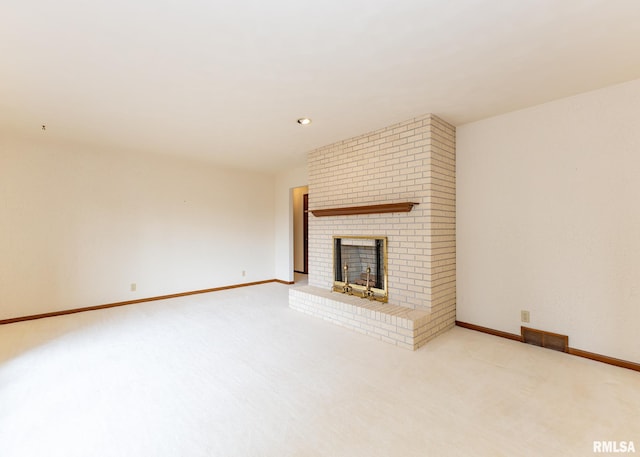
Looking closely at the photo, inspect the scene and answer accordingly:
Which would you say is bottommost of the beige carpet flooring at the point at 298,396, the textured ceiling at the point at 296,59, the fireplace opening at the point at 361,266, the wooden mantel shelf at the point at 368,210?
the beige carpet flooring at the point at 298,396

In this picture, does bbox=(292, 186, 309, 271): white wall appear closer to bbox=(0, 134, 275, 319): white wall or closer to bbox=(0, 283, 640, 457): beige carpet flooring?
bbox=(0, 134, 275, 319): white wall

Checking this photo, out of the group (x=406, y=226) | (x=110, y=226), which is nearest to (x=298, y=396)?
(x=406, y=226)

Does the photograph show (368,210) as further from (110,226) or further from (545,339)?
(110,226)

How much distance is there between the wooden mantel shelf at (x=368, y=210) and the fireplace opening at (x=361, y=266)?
0.36 meters

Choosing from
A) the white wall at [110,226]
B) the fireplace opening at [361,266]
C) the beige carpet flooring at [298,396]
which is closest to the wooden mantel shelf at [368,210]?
the fireplace opening at [361,266]

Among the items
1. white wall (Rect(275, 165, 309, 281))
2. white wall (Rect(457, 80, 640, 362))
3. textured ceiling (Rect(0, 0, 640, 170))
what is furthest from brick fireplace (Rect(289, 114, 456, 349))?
white wall (Rect(275, 165, 309, 281))

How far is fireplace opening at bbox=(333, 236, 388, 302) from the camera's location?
11.7 feet

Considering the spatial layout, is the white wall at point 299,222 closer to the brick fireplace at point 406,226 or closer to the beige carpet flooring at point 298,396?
the brick fireplace at point 406,226

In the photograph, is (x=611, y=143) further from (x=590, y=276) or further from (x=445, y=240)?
(x=445, y=240)

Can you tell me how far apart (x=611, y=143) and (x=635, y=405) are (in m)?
2.14

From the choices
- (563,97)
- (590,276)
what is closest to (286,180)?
(563,97)

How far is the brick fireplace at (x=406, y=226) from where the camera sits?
311 centimetres

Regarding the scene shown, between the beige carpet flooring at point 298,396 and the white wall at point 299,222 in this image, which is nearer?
the beige carpet flooring at point 298,396

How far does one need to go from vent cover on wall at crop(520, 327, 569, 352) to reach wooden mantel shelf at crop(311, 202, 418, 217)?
1.79 m
